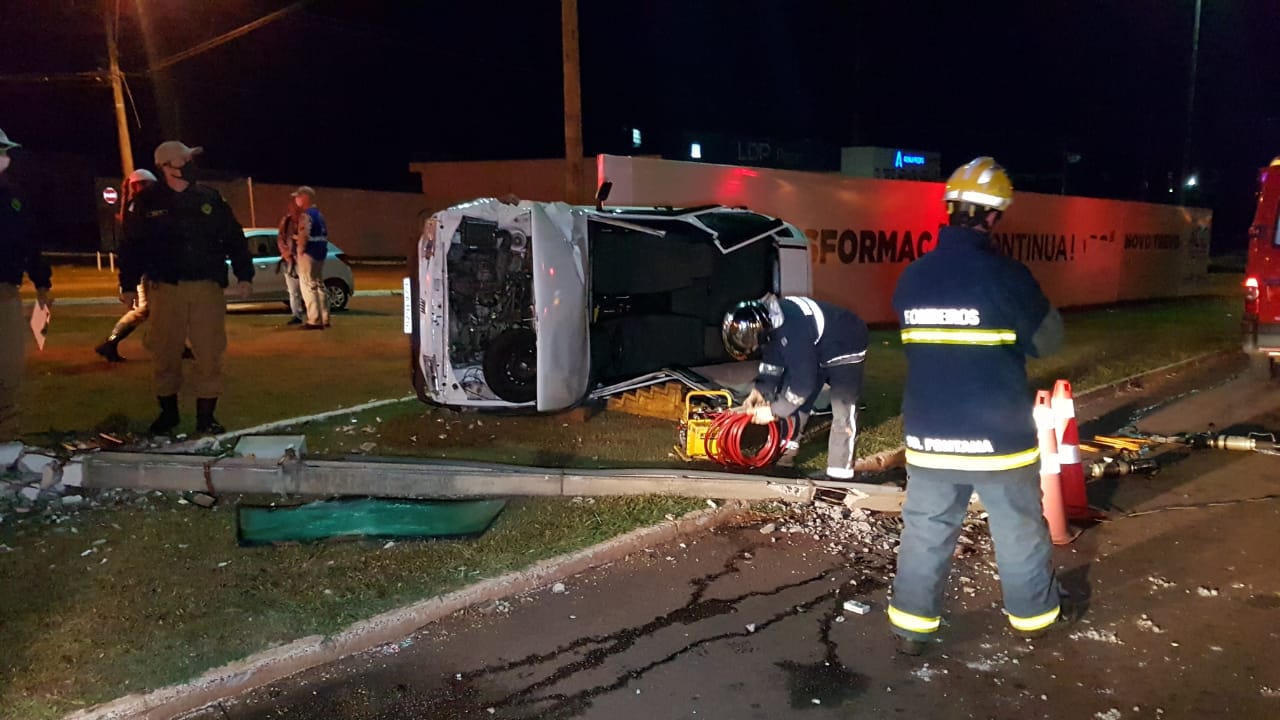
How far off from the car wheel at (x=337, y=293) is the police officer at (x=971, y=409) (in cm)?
1372

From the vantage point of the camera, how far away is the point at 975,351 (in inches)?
139

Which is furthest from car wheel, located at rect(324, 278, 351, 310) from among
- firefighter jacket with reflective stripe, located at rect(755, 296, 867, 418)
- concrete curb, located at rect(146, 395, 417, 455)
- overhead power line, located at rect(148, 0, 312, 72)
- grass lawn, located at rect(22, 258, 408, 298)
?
firefighter jacket with reflective stripe, located at rect(755, 296, 867, 418)

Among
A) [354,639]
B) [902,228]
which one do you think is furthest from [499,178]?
[354,639]

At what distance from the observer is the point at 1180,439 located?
7.20m

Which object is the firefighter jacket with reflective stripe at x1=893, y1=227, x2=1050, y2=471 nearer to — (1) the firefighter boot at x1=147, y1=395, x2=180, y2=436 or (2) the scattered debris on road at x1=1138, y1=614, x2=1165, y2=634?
(2) the scattered debris on road at x1=1138, y1=614, x2=1165, y2=634

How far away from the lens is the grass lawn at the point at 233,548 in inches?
144

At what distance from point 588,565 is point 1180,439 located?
5.17m

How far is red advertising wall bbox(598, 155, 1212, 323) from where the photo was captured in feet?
36.6

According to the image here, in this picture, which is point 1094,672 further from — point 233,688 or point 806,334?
point 233,688

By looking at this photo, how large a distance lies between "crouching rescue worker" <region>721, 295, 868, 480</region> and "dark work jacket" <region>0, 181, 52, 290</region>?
443 cm

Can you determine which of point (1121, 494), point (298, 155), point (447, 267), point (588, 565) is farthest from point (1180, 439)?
point (298, 155)

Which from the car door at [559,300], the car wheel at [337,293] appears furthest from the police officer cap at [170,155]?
the car wheel at [337,293]

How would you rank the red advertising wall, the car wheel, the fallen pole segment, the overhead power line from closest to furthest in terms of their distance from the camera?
the fallen pole segment
the red advertising wall
the overhead power line
the car wheel

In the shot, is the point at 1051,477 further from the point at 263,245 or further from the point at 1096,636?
the point at 263,245
